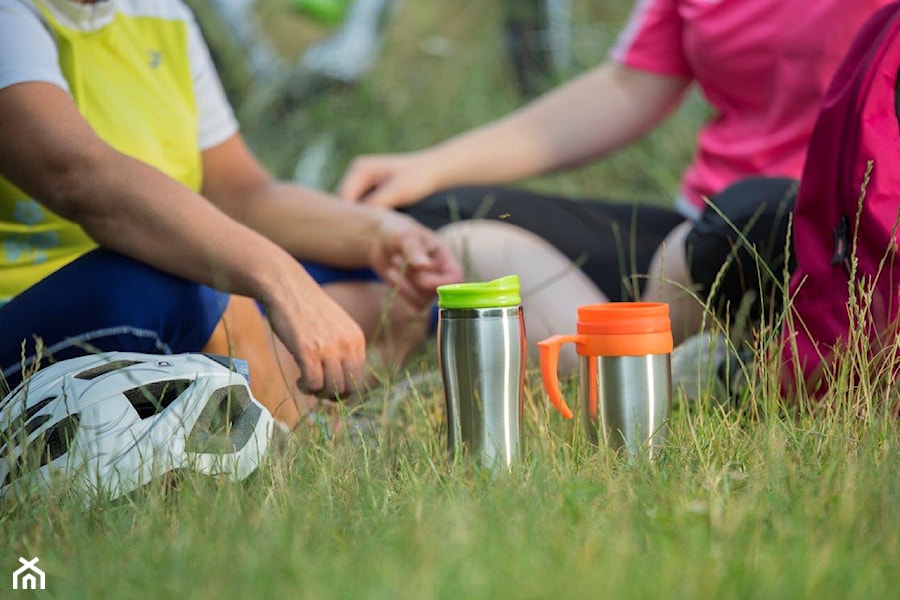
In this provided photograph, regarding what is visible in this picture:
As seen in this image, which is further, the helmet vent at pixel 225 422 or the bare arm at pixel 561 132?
the bare arm at pixel 561 132

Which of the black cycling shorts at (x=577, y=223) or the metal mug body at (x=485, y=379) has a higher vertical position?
the black cycling shorts at (x=577, y=223)

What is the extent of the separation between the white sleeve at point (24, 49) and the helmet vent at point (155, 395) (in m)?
0.58

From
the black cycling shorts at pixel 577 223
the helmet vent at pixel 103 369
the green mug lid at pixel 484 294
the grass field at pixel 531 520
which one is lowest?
the grass field at pixel 531 520

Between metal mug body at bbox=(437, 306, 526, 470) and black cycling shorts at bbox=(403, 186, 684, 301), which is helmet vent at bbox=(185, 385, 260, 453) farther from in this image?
black cycling shorts at bbox=(403, 186, 684, 301)

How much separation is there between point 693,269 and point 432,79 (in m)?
Result: 3.48

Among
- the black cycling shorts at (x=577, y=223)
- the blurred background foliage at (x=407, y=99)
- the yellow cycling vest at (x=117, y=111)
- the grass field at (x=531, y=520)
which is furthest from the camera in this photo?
the blurred background foliage at (x=407, y=99)

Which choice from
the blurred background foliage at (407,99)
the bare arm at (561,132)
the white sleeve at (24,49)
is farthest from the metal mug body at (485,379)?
the blurred background foliage at (407,99)

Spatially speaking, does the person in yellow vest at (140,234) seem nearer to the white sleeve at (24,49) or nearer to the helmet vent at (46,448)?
the white sleeve at (24,49)

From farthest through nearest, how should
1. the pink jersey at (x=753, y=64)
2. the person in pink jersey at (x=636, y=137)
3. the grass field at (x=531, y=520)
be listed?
1. the pink jersey at (x=753, y=64)
2. the person in pink jersey at (x=636, y=137)
3. the grass field at (x=531, y=520)

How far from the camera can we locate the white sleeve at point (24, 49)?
199 cm

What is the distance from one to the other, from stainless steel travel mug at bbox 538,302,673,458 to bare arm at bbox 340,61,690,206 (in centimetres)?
126

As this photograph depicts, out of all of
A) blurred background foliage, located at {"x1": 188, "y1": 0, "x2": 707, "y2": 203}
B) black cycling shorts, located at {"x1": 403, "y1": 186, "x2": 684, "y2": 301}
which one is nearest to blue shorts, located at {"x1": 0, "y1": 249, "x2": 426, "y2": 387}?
black cycling shorts, located at {"x1": 403, "y1": 186, "x2": 684, "y2": 301}

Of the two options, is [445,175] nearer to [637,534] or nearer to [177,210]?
[177,210]

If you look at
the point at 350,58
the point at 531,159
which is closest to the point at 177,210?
the point at 531,159
